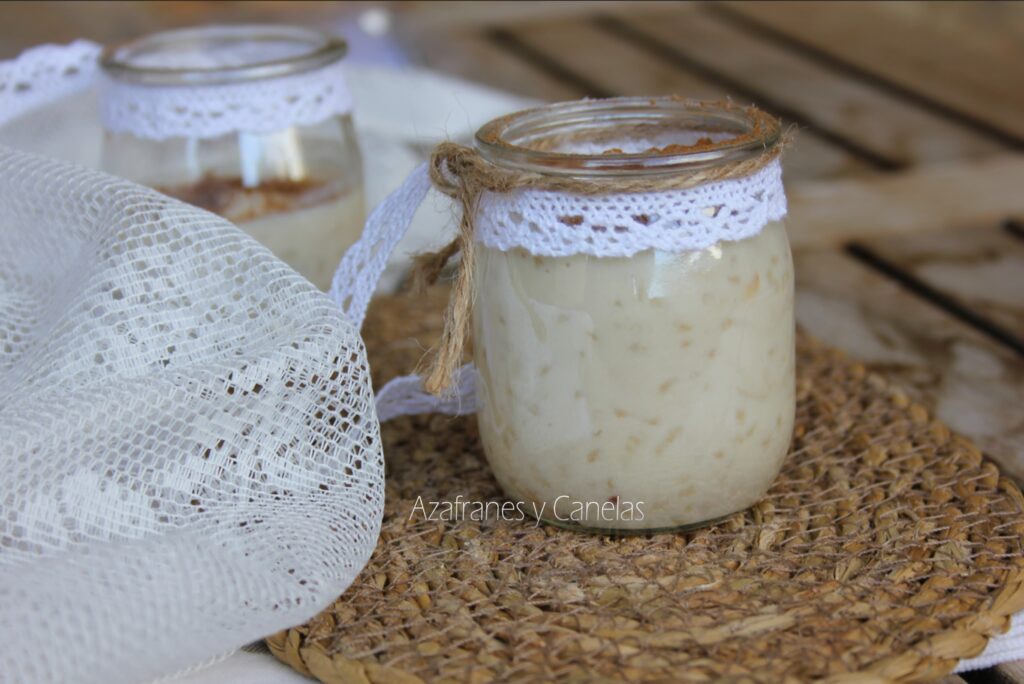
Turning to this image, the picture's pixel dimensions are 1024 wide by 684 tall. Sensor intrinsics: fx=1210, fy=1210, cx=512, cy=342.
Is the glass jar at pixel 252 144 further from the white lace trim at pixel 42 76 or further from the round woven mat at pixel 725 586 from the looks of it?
the round woven mat at pixel 725 586

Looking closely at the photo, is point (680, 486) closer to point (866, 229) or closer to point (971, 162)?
point (866, 229)

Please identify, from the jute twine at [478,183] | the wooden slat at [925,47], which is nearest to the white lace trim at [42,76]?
the jute twine at [478,183]

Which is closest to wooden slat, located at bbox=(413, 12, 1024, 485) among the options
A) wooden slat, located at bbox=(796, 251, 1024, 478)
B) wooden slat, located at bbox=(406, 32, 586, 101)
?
wooden slat, located at bbox=(796, 251, 1024, 478)

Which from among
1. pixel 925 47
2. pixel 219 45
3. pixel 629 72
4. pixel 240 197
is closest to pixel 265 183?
pixel 240 197

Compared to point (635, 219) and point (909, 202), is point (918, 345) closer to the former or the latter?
point (909, 202)

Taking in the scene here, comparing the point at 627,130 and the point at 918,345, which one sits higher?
the point at 627,130

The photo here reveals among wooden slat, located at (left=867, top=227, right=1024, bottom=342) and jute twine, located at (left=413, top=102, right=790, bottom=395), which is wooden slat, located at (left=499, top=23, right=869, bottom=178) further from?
jute twine, located at (left=413, top=102, right=790, bottom=395)

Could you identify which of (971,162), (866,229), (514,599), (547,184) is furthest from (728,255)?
(971,162)
